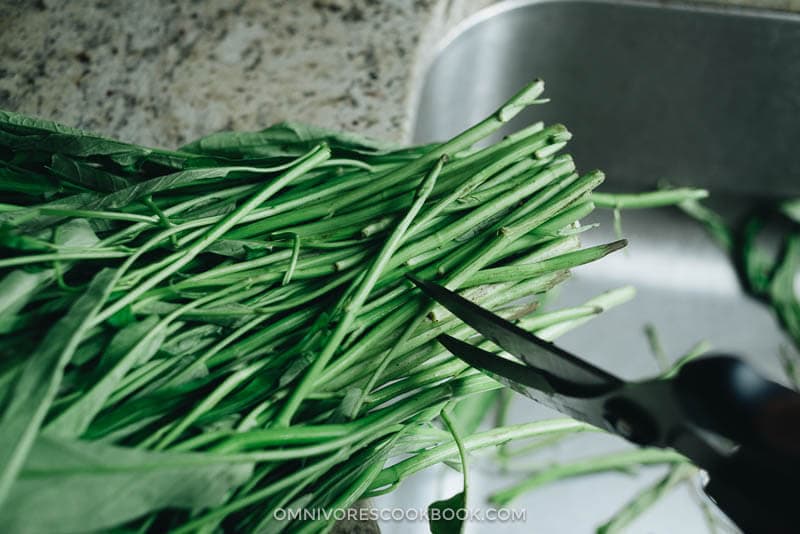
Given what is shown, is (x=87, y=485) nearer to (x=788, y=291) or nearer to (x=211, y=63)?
(x=211, y=63)

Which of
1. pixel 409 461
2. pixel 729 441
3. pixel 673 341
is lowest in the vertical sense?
pixel 673 341

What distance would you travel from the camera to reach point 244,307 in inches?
18.7

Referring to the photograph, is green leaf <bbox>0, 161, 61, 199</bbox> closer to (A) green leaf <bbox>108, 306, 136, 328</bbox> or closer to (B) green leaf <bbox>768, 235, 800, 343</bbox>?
(A) green leaf <bbox>108, 306, 136, 328</bbox>

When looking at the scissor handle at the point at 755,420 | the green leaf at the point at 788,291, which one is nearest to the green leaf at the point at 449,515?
the scissor handle at the point at 755,420

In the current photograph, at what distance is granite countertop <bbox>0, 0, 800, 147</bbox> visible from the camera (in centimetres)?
81

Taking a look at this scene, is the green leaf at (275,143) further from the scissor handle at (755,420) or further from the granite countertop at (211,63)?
the scissor handle at (755,420)

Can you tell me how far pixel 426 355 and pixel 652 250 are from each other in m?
0.85

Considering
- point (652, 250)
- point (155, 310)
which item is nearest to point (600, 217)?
point (652, 250)

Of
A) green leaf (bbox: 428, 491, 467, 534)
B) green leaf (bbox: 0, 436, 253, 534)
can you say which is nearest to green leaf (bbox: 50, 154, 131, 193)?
green leaf (bbox: 0, 436, 253, 534)

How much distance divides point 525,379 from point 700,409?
0.46 ft

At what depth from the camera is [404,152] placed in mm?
609

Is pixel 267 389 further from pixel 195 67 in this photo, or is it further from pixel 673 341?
pixel 673 341

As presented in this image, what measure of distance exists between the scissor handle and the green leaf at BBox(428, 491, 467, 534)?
198mm

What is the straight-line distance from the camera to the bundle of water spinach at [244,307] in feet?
1.24
